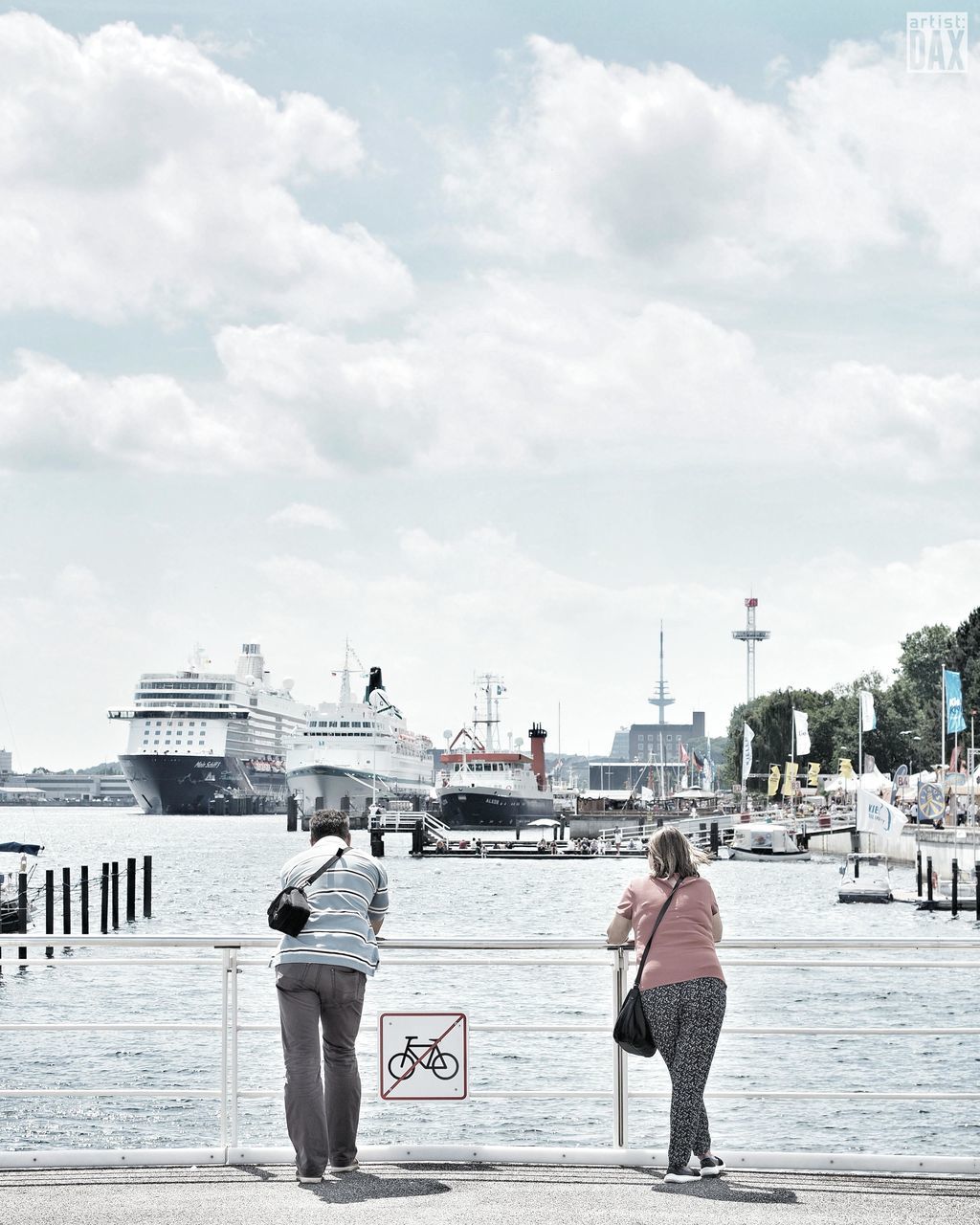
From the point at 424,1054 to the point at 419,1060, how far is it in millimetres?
45

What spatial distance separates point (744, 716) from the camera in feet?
543

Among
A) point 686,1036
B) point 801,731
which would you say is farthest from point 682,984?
point 801,731

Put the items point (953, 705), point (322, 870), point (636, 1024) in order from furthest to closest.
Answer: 1. point (953, 705)
2. point (322, 870)
3. point (636, 1024)

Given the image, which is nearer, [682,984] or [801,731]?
[682,984]

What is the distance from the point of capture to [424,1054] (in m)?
8.16

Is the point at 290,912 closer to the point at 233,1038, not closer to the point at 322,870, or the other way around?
the point at 322,870

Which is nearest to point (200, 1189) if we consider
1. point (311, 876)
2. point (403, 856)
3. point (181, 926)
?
point (311, 876)

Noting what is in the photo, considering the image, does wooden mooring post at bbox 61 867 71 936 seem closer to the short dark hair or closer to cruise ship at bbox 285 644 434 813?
the short dark hair

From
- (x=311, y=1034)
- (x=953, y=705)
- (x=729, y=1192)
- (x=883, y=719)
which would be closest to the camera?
(x=729, y=1192)

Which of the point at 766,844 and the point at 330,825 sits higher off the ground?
the point at 330,825

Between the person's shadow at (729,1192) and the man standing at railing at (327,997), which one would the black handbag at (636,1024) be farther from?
the man standing at railing at (327,997)

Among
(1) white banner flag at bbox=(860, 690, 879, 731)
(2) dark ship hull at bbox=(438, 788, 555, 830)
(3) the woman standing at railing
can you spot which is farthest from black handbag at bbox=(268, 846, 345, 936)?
(2) dark ship hull at bbox=(438, 788, 555, 830)

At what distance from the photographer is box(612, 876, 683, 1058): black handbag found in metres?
7.45

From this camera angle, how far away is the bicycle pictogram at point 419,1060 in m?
8.12
